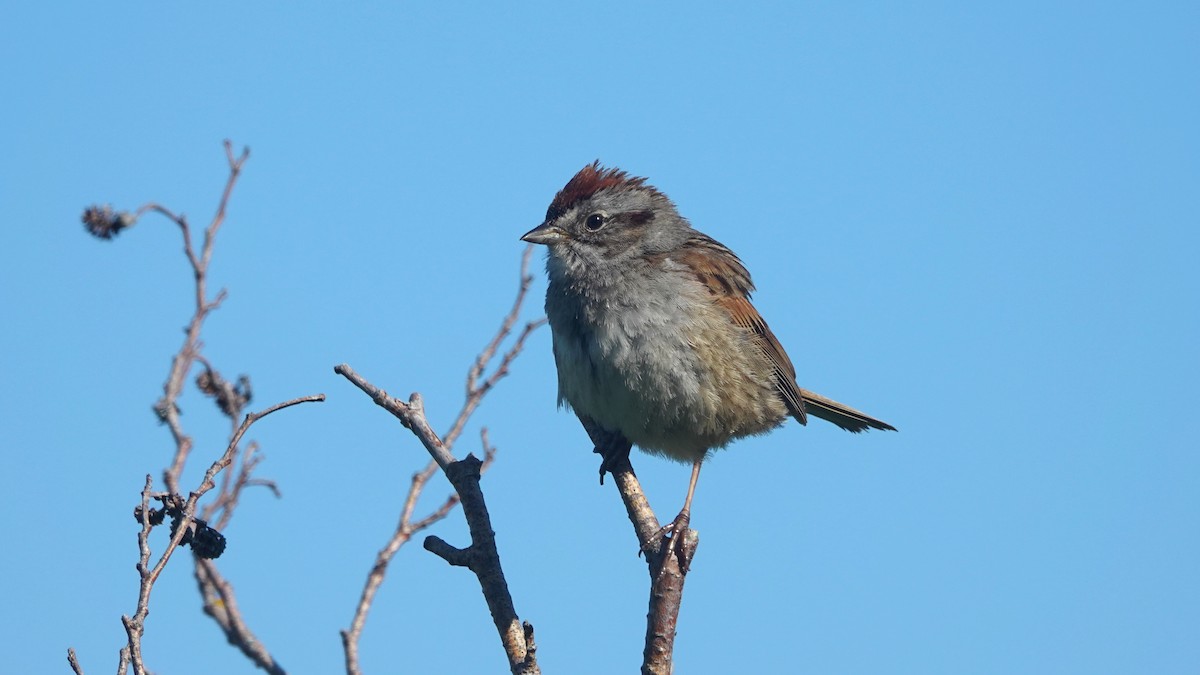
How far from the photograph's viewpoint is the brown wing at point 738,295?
22.9ft

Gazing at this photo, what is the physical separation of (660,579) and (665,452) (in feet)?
7.64

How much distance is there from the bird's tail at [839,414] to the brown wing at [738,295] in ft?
2.39

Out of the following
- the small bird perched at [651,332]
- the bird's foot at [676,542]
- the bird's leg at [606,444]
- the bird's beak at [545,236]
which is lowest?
the bird's foot at [676,542]

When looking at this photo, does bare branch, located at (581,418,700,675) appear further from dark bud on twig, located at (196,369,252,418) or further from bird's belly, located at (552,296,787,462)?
dark bud on twig, located at (196,369,252,418)

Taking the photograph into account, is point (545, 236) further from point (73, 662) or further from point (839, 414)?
point (73, 662)

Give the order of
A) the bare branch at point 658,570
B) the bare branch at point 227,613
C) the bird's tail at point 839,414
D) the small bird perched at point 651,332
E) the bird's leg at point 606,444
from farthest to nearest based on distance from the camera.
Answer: the bird's tail at point 839,414 < the small bird perched at point 651,332 < the bird's leg at point 606,444 < the bare branch at point 227,613 < the bare branch at point 658,570

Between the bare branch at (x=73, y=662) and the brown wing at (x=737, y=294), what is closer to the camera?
the bare branch at (x=73, y=662)

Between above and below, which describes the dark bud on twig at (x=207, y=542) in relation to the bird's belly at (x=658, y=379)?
below

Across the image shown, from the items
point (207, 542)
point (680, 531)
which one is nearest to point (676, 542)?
point (680, 531)

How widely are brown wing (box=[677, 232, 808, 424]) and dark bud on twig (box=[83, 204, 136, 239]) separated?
3.12 m

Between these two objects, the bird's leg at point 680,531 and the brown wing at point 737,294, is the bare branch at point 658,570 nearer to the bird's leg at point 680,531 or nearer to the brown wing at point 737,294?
the bird's leg at point 680,531

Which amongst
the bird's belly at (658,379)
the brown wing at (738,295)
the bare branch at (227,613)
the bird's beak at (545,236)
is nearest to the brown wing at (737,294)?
the brown wing at (738,295)

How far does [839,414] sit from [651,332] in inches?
96.8

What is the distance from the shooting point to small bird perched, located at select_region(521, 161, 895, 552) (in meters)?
6.34
